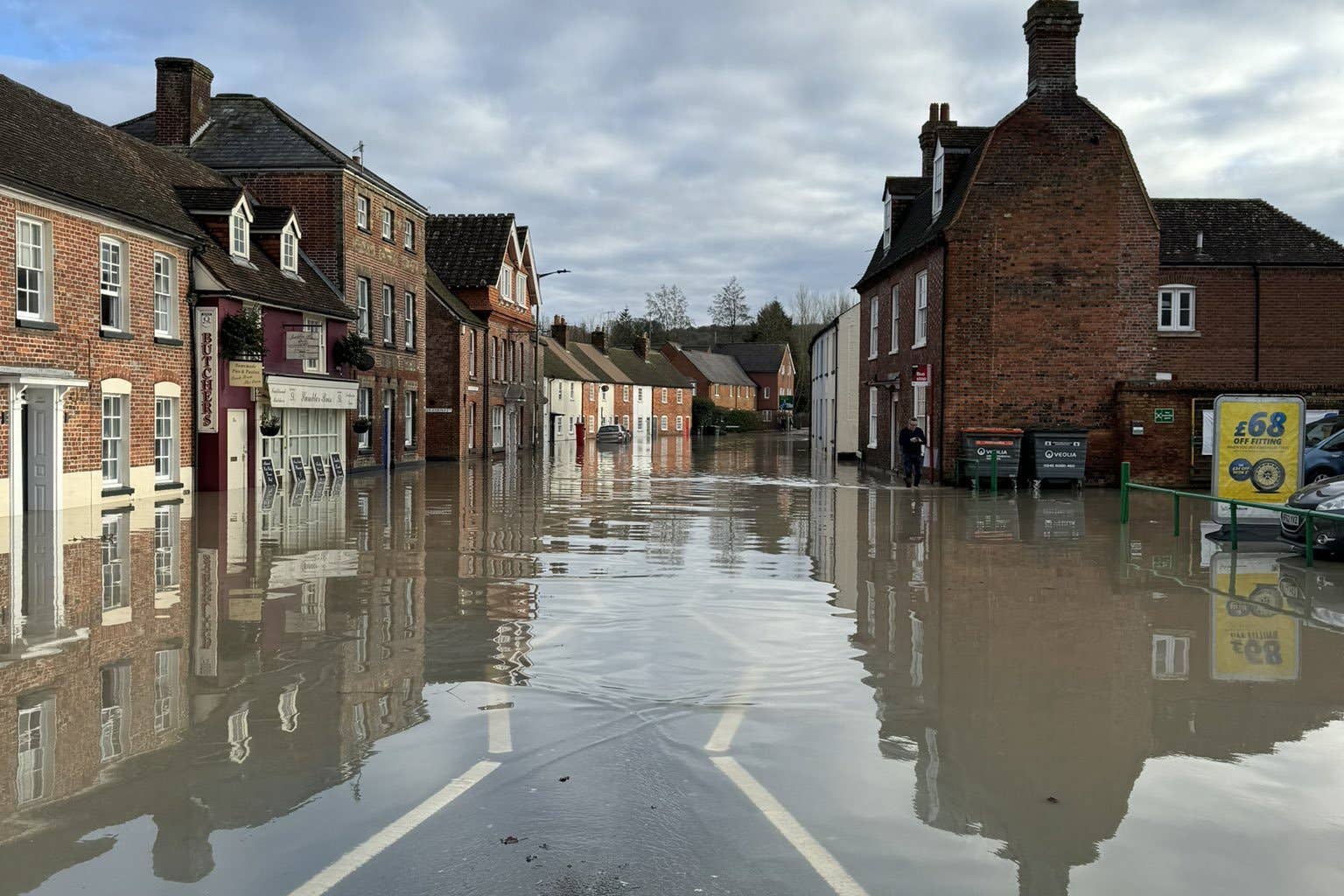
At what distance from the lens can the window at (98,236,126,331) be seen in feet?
70.4

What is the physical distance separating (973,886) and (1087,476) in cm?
2569

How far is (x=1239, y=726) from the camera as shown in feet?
22.4

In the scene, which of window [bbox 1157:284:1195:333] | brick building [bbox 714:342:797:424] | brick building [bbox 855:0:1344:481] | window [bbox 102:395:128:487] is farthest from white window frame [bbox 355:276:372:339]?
brick building [bbox 714:342:797:424]

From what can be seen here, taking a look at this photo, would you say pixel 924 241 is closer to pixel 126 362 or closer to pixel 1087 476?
pixel 1087 476

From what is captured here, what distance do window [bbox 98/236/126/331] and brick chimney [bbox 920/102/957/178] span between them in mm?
24312

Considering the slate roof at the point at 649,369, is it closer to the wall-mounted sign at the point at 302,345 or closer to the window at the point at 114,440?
the wall-mounted sign at the point at 302,345

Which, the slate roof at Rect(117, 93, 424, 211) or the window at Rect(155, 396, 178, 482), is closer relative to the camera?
the window at Rect(155, 396, 178, 482)

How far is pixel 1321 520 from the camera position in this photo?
14.1m

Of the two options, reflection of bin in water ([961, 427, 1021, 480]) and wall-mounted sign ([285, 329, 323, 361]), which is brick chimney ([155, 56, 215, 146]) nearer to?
wall-mounted sign ([285, 329, 323, 361])

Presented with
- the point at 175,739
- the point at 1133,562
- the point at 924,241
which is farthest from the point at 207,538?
the point at 924,241

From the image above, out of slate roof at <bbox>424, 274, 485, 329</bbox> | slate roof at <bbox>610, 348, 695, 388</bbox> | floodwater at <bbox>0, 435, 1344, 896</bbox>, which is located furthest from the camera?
slate roof at <bbox>610, 348, 695, 388</bbox>

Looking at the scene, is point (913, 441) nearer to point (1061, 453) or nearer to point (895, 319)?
point (1061, 453)

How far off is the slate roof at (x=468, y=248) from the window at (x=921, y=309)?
20293 millimetres

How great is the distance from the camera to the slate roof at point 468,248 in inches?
1834
